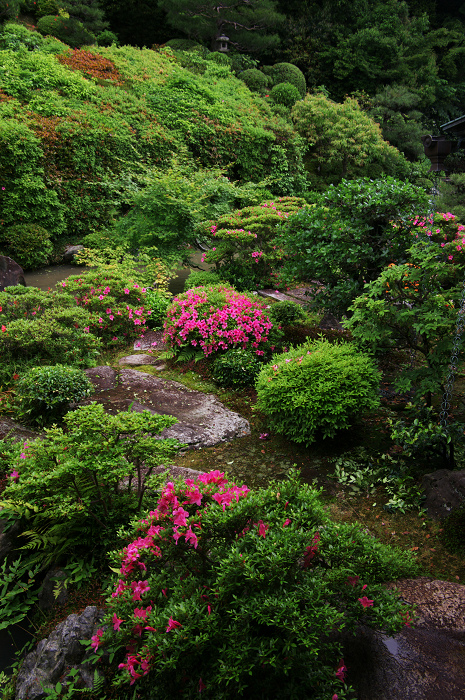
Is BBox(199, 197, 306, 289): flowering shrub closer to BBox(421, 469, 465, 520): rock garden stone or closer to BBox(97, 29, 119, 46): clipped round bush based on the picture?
BBox(421, 469, 465, 520): rock garden stone

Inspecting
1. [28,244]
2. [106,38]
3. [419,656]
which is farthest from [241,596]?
[106,38]

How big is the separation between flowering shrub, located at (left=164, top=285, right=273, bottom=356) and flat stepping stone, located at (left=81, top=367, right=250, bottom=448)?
1.99ft

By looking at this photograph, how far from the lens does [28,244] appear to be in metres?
9.05

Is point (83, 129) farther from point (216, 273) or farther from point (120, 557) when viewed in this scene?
point (120, 557)

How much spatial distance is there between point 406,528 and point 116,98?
1278 cm

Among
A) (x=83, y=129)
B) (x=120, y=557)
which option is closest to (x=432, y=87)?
(x=83, y=129)

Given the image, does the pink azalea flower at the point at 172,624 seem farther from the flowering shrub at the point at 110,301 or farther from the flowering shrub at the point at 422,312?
the flowering shrub at the point at 110,301

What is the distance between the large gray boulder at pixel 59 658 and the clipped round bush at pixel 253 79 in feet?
63.4

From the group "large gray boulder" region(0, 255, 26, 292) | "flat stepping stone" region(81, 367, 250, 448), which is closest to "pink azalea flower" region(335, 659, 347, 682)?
"flat stepping stone" region(81, 367, 250, 448)

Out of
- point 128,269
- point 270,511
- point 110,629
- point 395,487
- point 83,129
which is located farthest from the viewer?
point 83,129

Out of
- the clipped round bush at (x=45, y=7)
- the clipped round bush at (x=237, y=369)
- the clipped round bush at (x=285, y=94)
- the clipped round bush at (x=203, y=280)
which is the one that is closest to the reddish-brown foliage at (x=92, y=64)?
the clipped round bush at (x=45, y=7)

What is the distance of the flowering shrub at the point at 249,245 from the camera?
6.49m

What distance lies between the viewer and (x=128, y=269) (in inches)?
272

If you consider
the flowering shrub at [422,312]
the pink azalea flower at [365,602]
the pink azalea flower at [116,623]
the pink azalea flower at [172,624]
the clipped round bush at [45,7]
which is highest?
the clipped round bush at [45,7]
